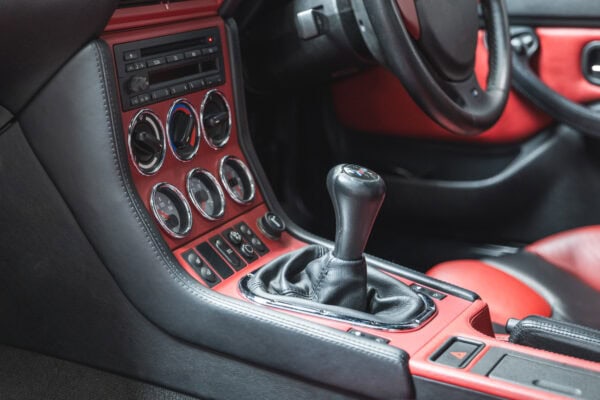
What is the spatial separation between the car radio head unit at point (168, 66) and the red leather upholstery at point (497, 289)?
0.57 meters

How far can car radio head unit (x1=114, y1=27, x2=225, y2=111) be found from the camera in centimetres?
138

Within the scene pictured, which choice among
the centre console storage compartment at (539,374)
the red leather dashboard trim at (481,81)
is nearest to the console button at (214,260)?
the centre console storage compartment at (539,374)

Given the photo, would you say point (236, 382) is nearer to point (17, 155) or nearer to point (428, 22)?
point (17, 155)

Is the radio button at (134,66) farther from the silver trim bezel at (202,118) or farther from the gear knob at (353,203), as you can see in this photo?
the gear knob at (353,203)

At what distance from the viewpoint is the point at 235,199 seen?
1597mm

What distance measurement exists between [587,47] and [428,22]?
615mm

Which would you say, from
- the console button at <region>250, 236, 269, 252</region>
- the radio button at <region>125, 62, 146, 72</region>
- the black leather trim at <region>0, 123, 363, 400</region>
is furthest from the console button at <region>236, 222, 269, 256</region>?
the radio button at <region>125, 62, 146, 72</region>

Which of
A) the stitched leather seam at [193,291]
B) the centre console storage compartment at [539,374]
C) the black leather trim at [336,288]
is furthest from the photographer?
the black leather trim at [336,288]

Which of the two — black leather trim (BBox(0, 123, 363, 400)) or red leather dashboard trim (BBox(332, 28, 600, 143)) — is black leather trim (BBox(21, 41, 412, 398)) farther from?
red leather dashboard trim (BBox(332, 28, 600, 143))

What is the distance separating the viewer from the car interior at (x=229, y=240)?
1.25m

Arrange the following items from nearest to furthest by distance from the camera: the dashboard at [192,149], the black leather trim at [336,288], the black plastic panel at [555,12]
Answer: the black leather trim at [336,288] → the dashboard at [192,149] → the black plastic panel at [555,12]

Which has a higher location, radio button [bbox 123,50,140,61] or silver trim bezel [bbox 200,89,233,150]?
radio button [bbox 123,50,140,61]

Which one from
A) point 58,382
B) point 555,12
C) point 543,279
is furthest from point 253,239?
point 555,12

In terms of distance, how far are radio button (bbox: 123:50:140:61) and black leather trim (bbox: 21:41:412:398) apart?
0.05 m
